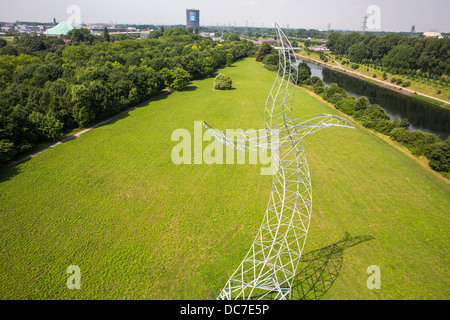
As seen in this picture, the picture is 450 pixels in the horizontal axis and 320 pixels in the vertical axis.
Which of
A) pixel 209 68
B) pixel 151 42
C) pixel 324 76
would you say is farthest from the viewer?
pixel 151 42

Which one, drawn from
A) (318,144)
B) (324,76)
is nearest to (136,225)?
(318,144)

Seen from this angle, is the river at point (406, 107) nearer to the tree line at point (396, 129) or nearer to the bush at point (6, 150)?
the tree line at point (396, 129)

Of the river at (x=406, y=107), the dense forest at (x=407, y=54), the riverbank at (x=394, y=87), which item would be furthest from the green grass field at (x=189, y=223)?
the dense forest at (x=407, y=54)

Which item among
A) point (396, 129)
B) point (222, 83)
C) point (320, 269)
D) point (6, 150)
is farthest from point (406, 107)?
point (6, 150)

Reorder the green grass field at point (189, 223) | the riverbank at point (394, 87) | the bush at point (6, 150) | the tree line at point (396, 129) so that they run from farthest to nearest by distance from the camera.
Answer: the riverbank at point (394, 87)
the tree line at point (396, 129)
the bush at point (6, 150)
the green grass field at point (189, 223)

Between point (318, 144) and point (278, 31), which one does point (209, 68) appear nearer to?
point (318, 144)

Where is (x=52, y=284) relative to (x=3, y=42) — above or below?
below
